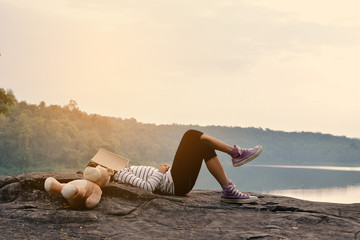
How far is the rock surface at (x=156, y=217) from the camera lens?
16.2 feet

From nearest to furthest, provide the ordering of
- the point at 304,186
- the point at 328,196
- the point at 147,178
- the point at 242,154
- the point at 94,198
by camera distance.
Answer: the point at 94,198 < the point at 242,154 < the point at 147,178 < the point at 328,196 < the point at 304,186

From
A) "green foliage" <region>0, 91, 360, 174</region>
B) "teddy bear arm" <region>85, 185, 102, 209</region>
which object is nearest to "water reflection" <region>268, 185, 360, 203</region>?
"green foliage" <region>0, 91, 360, 174</region>

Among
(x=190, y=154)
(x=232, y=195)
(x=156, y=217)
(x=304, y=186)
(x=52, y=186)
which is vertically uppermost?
(x=304, y=186)

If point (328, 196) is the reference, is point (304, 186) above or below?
above

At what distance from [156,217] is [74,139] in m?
65.4

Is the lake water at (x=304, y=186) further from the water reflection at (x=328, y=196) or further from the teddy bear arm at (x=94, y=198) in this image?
the teddy bear arm at (x=94, y=198)

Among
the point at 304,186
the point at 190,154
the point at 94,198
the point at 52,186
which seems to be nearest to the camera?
the point at 52,186

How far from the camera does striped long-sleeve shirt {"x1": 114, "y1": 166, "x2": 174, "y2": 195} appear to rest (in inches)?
239

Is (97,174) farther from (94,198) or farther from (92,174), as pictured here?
(94,198)

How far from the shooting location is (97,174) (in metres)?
5.72

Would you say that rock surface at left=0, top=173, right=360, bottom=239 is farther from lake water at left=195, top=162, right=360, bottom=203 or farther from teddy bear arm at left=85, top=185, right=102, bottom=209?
lake water at left=195, top=162, right=360, bottom=203

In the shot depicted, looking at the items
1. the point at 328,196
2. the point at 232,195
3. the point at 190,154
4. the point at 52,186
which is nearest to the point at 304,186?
the point at 328,196

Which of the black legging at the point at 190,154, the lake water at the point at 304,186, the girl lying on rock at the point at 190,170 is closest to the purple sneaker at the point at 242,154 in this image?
the girl lying on rock at the point at 190,170

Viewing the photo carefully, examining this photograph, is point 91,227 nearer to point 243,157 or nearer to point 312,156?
point 243,157
